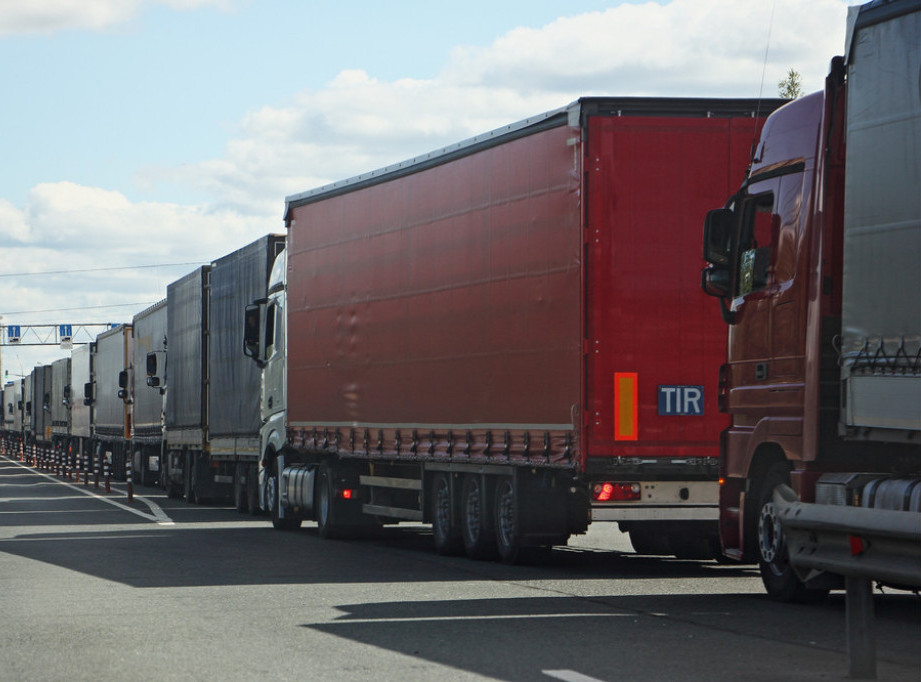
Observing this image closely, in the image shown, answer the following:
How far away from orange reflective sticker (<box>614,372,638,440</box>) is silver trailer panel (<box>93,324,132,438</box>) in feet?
105

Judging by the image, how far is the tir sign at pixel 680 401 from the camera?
50.8 feet

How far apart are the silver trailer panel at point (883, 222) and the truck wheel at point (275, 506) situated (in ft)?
47.1

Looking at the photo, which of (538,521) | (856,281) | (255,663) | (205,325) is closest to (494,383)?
(538,521)

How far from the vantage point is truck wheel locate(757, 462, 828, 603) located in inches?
497

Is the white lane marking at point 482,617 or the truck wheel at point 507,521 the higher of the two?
the truck wheel at point 507,521

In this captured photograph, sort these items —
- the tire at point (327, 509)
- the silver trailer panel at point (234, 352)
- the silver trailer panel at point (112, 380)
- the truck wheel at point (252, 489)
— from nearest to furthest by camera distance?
1. the tire at point (327, 509)
2. the silver trailer panel at point (234, 352)
3. the truck wheel at point (252, 489)
4. the silver trailer panel at point (112, 380)

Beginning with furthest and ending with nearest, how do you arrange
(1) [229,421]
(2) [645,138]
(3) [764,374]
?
(1) [229,421] → (2) [645,138] → (3) [764,374]

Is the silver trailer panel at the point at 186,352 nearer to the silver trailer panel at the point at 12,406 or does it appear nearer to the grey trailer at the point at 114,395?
the grey trailer at the point at 114,395

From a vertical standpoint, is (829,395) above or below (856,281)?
below

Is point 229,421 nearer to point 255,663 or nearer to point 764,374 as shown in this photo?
point 764,374

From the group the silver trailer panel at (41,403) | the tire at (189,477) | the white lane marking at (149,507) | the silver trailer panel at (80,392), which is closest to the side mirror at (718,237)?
the white lane marking at (149,507)

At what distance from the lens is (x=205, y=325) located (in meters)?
31.7

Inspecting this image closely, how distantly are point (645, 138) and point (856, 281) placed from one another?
463 centimetres

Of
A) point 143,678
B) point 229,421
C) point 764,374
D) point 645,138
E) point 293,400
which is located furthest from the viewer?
point 229,421
